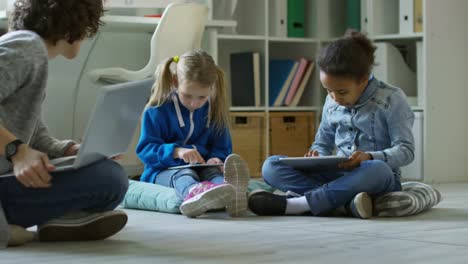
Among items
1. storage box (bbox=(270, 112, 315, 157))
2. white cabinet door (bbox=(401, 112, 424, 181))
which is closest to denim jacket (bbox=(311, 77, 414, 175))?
white cabinet door (bbox=(401, 112, 424, 181))

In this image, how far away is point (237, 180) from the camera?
2.37 m

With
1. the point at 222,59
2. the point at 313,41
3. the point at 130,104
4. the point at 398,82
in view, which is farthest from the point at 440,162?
the point at 130,104

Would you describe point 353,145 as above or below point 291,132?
above

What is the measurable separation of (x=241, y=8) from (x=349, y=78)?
2.05 metres

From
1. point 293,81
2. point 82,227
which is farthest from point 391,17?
point 82,227

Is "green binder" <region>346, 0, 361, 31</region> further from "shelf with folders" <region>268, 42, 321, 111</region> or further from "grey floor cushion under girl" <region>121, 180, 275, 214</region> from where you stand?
"grey floor cushion under girl" <region>121, 180, 275, 214</region>

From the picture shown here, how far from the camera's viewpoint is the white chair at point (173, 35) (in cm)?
342

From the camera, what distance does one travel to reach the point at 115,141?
178cm

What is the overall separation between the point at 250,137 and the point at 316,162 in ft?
5.91

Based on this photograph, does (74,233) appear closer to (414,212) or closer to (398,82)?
(414,212)

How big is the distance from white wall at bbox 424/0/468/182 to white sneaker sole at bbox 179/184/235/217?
66.7 inches

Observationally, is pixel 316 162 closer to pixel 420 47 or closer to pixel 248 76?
pixel 420 47

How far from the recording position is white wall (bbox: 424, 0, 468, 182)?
12.3ft

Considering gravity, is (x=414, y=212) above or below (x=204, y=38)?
below
